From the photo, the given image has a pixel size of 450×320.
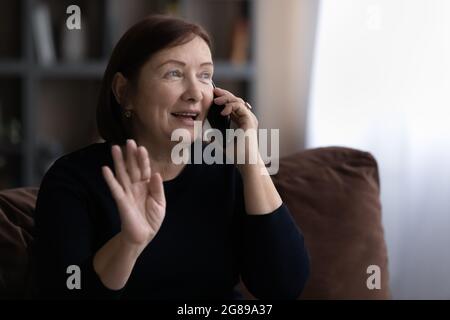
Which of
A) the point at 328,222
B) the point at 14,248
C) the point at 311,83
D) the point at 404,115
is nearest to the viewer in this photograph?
the point at 14,248

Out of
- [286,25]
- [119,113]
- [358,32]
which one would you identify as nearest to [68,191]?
[119,113]

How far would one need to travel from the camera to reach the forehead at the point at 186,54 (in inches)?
38.6

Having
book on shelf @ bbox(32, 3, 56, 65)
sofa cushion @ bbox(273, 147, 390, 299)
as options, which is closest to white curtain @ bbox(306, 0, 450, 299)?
sofa cushion @ bbox(273, 147, 390, 299)

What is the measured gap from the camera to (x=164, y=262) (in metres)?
1.09

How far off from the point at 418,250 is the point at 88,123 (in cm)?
166

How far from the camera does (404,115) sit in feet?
8.30

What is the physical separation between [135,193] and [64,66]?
7.42 ft

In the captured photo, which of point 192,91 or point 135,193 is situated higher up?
point 192,91

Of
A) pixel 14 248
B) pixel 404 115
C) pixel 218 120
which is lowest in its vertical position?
pixel 14 248

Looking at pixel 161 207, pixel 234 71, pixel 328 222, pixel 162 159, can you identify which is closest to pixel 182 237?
Answer: pixel 162 159

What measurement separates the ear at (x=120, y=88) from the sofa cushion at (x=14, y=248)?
1.09 feet

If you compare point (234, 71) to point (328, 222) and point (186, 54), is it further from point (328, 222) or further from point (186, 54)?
point (186, 54)

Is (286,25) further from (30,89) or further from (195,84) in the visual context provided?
(195,84)

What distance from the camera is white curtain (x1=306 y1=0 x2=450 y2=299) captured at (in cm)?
239
